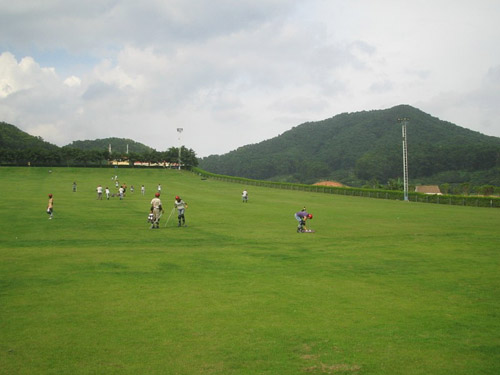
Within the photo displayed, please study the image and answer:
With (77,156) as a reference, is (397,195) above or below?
below

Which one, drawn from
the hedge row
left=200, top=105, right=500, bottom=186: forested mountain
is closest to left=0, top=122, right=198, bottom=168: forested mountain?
the hedge row

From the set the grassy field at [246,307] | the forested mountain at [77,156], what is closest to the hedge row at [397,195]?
the forested mountain at [77,156]

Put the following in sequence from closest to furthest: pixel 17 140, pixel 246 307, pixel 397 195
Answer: pixel 246 307, pixel 397 195, pixel 17 140

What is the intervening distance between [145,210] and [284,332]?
29812 mm

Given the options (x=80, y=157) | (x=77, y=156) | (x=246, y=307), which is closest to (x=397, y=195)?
(x=246, y=307)

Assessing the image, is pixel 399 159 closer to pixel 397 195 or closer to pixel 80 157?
→ pixel 397 195

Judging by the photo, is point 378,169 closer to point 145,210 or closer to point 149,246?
point 145,210

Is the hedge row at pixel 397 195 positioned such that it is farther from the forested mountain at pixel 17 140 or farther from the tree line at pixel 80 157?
the forested mountain at pixel 17 140

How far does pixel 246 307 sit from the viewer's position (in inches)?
398

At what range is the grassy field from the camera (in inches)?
289

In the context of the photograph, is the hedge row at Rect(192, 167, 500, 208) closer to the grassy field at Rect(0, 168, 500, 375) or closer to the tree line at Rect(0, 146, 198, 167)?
the tree line at Rect(0, 146, 198, 167)

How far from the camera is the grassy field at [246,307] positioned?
24.1ft

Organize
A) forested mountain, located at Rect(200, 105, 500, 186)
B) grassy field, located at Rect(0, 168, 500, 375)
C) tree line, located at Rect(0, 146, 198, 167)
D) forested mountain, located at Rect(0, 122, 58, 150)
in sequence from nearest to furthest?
grassy field, located at Rect(0, 168, 500, 375)
tree line, located at Rect(0, 146, 198, 167)
forested mountain, located at Rect(0, 122, 58, 150)
forested mountain, located at Rect(200, 105, 500, 186)

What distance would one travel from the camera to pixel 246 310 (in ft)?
32.5
